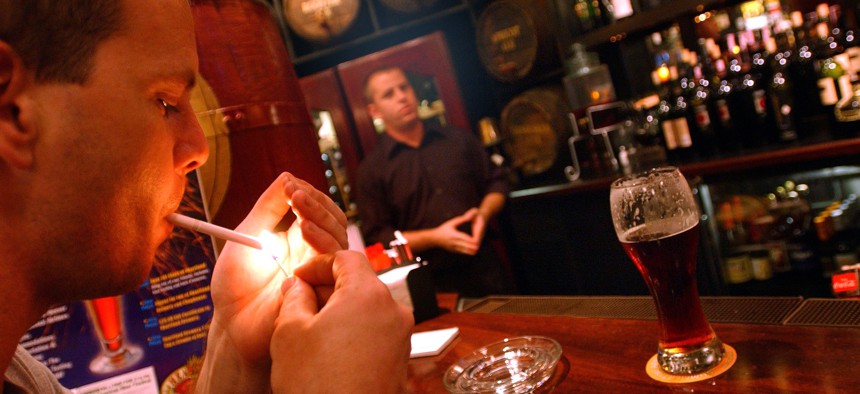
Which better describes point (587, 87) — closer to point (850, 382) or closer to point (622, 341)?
point (622, 341)

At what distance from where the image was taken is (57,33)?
0.73 metres

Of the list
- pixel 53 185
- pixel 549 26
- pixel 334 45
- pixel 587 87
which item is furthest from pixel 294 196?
pixel 334 45

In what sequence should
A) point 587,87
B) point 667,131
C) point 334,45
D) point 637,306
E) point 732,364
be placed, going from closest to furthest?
point 732,364, point 637,306, point 667,131, point 587,87, point 334,45

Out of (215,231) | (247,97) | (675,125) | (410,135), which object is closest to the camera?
(215,231)

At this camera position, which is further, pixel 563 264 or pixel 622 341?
pixel 563 264

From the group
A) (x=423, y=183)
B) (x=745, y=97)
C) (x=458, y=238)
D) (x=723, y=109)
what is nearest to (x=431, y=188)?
(x=423, y=183)

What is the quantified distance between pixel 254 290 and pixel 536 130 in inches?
143

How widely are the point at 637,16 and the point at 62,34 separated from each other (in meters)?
3.27

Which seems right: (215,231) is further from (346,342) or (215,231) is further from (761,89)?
(761,89)

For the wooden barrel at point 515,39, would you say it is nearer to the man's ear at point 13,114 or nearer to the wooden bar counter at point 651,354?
the wooden bar counter at point 651,354

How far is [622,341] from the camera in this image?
42.4 inches

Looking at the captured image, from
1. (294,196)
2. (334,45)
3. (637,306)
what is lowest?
(637,306)

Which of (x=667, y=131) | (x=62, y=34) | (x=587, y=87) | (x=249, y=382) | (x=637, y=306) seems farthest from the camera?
(x=587, y=87)

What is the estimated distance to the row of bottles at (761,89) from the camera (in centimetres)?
277
